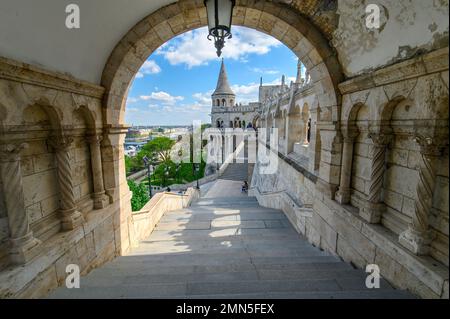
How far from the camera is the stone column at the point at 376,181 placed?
8.61ft

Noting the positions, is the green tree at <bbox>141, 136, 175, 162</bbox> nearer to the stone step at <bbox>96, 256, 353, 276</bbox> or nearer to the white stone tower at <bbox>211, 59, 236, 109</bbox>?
the white stone tower at <bbox>211, 59, 236, 109</bbox>

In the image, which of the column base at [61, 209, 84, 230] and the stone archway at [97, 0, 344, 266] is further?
the stone archway at [97, 0, 344, 266]

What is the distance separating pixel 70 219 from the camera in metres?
2.78

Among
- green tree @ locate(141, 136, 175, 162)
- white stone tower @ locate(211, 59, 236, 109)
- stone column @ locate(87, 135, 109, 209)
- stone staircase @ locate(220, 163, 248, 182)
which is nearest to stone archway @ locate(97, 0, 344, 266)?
stone column @ locate(87, 135, 109, 209)

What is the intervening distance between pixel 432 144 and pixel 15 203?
400 centimetres

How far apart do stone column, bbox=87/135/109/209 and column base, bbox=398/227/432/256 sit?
4162 millimetres

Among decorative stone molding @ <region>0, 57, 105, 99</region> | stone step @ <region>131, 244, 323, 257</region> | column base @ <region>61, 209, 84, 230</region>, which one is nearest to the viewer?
decorative stone molding @ <region>0, 57, 105, 99</region>

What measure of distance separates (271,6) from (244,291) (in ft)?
13.0

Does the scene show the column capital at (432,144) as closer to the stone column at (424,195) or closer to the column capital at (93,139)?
the stone column at (424,195)

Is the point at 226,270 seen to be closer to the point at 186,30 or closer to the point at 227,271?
the point at 227,271

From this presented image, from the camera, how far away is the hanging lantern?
2303 mm

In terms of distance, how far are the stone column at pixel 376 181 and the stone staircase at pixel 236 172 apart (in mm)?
17472

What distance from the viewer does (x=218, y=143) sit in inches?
1281

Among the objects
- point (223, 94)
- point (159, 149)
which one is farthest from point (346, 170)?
point (223, 94)
